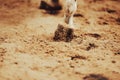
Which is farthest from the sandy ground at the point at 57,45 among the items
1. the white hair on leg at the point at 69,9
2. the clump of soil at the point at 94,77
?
the white hair on leg at the point at 69,9

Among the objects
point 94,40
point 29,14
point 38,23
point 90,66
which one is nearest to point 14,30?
point 38,23

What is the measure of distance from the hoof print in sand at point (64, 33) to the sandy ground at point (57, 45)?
109 mm

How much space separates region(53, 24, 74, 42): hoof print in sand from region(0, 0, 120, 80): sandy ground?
0.11m

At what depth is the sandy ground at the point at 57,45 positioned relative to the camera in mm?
3590

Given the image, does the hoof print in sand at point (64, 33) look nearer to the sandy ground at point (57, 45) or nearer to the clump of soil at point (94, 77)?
the sandy ground at point (57, 45)

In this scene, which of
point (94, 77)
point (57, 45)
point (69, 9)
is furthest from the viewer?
point (69, 9)

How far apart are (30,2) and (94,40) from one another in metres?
2.98

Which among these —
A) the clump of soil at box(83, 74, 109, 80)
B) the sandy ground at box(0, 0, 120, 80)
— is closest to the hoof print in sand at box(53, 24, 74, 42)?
the sandy ground at box(0, 0, 120, 80)

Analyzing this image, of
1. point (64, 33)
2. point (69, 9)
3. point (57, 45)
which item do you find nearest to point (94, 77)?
point (57, 45)

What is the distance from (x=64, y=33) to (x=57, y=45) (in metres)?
0.36

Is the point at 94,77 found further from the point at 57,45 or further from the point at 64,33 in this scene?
the point at 64,33

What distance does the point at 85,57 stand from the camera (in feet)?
13.4

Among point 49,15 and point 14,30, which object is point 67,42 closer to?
point 14,30

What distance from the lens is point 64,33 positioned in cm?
470
